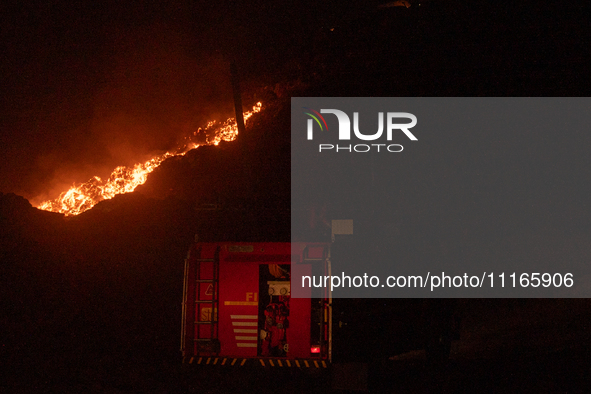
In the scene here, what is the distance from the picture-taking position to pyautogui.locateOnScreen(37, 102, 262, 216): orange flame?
877 cm

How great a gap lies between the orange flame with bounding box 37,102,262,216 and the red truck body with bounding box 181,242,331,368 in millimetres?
4451

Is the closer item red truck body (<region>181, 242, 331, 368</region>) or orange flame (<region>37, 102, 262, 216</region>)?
red truck body (<region>181, 242, 331, 368</region>)

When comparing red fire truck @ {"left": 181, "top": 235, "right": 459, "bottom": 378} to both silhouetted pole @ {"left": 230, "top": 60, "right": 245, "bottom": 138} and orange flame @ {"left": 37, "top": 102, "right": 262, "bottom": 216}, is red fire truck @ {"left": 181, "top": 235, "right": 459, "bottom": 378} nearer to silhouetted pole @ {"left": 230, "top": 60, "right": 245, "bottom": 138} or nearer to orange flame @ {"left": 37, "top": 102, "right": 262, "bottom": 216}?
silhouetted pole @ {"left": 230, "top": 60, "right": 245, "bottom": 138}

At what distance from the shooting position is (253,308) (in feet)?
19.0

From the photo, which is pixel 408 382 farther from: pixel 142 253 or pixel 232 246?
pixel 142 253

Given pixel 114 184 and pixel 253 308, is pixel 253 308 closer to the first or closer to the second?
pixel 253 308

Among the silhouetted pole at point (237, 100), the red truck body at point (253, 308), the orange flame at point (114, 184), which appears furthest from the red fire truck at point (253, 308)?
the orange flame at point (114, 184)

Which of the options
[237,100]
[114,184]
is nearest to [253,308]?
[237,100]

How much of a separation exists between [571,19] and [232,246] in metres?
12.3

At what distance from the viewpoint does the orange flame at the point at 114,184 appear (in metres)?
8.77

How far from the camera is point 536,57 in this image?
964cm

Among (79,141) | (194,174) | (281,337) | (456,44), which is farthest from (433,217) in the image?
(79,141)

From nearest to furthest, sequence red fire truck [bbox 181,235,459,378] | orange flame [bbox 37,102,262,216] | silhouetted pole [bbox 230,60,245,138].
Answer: red fire truck [bbox 181,235,459,378], silhouetted pole [bbox 230,60,245,138], orange flame [bbox 37,102,262,216]

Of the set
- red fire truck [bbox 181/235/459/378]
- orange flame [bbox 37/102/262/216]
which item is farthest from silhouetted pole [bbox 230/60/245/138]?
red fire truck [bbox 181/235/459/378]
